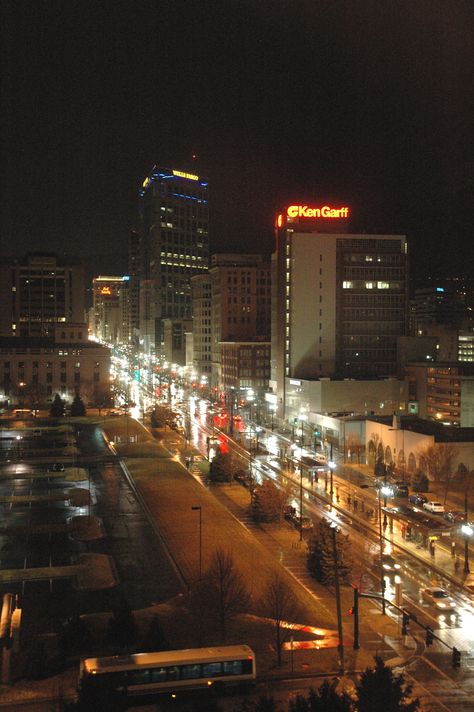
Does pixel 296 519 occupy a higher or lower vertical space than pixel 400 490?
higher

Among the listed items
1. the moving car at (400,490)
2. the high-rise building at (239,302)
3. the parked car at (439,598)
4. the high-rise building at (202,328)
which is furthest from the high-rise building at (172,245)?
the parked car at (439,598)

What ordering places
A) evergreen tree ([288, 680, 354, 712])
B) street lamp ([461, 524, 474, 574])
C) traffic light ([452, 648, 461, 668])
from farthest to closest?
street lamp ([461, 524, 474, 574])
traffic light ([452, 648, 461, 668])
evergreen tree ([288, 680, 354, 712])

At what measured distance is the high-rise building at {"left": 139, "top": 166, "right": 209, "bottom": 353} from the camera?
193 m

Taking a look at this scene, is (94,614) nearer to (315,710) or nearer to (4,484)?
(315,710)

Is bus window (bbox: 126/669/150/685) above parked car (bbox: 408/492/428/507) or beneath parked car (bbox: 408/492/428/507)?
above

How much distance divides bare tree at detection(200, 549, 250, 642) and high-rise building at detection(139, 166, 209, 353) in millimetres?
166679

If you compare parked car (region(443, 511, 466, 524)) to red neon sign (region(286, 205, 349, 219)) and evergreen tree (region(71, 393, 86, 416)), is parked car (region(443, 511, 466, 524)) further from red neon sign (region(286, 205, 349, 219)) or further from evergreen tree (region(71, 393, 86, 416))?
evergreen tree (region(71, 393, 86, 416))

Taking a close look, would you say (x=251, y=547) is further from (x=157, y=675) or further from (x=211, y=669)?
(x=157, y=675)

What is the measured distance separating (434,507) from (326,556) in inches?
557

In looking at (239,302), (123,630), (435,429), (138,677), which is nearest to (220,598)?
(123,630)

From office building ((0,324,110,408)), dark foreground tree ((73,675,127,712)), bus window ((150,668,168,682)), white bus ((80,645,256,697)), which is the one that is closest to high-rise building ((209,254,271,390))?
office building ((0,324,110,408))

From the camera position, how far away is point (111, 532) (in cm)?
3700

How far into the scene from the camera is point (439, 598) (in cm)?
2780

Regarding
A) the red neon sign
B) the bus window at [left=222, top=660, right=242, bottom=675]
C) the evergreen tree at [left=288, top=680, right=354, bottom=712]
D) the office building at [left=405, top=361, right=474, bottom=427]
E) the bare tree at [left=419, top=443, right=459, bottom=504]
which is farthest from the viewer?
the red neon sign
